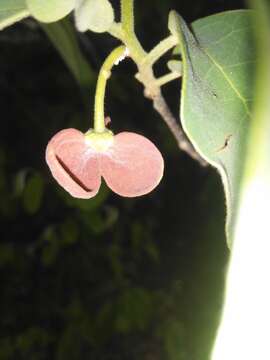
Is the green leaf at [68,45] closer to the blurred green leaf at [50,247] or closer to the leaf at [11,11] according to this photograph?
the leaf at [11,11]

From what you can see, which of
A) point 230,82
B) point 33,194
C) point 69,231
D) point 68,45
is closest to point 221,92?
point 230,82

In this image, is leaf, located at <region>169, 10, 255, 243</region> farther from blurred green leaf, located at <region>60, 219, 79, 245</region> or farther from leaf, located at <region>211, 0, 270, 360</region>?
blurred green leaf, located at <region>60, 219, 79, 245</region>

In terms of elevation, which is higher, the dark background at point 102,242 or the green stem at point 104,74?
the green stem at point 104,74

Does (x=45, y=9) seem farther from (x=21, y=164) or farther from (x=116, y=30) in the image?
(x=21, y=164)

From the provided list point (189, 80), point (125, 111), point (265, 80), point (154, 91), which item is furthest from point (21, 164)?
point (265, 80)

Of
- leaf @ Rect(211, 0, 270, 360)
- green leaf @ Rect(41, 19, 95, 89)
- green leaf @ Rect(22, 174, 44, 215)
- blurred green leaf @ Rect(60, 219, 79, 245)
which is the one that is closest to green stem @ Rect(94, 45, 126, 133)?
leaf @ Rect(211, 0, 270, 360)

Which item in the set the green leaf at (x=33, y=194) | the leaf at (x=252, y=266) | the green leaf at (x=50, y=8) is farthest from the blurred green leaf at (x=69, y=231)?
the leaf at (x=252, y=266)

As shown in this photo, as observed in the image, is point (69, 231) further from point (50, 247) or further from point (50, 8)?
point (50, 8)
